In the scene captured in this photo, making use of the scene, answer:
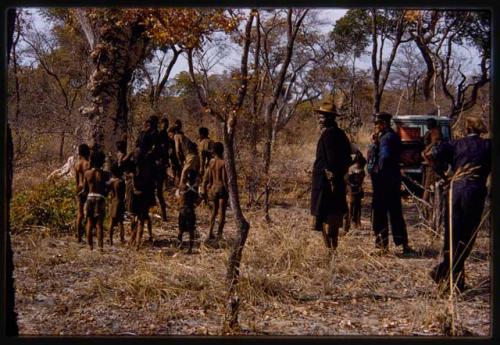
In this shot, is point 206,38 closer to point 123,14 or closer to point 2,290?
point 123,14

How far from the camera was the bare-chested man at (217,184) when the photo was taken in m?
7.98

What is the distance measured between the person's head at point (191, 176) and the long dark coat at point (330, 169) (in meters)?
1.51

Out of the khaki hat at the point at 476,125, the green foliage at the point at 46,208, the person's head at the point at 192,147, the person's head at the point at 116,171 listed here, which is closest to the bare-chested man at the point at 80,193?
the person's head at the point at 116,171

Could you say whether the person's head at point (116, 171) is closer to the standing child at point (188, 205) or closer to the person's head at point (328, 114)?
the standing child at point (188, 205)

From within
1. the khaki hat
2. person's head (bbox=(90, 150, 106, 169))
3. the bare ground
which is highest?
the khaki hat

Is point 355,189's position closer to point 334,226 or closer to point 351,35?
point 334,226

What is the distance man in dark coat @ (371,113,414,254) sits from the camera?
7.66 m

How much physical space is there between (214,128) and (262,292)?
387cm

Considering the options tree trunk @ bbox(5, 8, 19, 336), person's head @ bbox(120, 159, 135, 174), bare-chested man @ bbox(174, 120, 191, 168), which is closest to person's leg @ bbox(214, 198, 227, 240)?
bare-chested man @ bbox(174, 120, 191, 168)

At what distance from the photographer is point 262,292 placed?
5.86m

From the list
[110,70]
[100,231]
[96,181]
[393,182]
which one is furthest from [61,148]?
[393,182]

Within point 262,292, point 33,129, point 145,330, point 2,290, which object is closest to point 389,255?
point 262,292

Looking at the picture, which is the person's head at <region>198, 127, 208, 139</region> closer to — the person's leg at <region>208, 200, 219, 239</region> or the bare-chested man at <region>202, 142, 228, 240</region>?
the bare-chested man at <region>202, 142, 228, 240</region>

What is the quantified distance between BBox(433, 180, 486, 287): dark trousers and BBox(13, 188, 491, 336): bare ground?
243 millimetres
